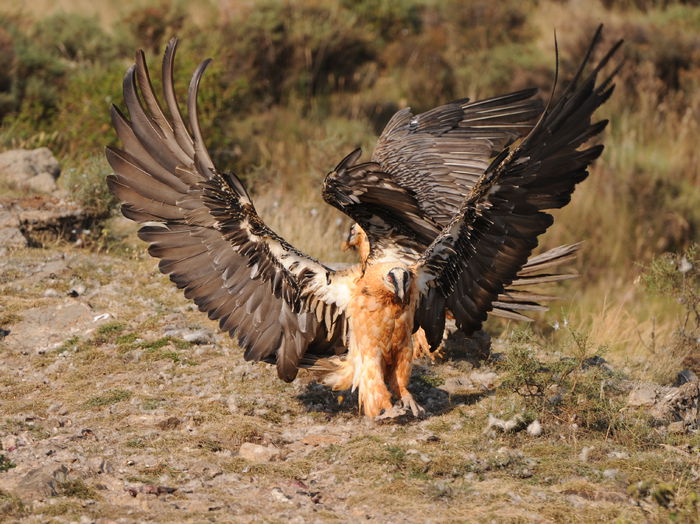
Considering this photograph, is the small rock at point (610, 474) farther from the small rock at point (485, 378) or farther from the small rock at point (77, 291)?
the small rock at point (77, 291)

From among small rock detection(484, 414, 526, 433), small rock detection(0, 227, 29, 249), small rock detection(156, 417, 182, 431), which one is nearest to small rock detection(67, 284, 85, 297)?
small rock detection(0, 227, 29, 249)

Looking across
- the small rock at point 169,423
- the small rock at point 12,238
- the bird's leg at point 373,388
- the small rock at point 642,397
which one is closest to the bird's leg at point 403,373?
the bird's leg at point 373,388

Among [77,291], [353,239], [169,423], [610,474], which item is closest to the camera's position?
[610,474]

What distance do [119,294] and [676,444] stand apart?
4.57 m

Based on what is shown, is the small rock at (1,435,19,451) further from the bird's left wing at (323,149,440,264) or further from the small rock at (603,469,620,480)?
the small rock at (603,469,620,480)

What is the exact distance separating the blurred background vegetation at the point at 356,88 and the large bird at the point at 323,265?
2.92 m

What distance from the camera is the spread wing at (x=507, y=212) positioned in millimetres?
4676

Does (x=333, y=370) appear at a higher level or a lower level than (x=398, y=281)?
lower

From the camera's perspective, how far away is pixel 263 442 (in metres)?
5.11

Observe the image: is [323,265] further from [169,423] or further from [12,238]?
[12,238]

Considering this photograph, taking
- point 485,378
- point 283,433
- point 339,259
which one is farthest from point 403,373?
point 339,259

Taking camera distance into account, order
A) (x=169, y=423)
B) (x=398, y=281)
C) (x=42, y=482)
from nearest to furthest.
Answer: (x=42, y=482) < (x=398, y=281) < (x=169, y=423)

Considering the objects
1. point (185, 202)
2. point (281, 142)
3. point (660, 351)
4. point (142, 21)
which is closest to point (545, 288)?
point (660, 351)

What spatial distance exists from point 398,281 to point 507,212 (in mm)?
740
